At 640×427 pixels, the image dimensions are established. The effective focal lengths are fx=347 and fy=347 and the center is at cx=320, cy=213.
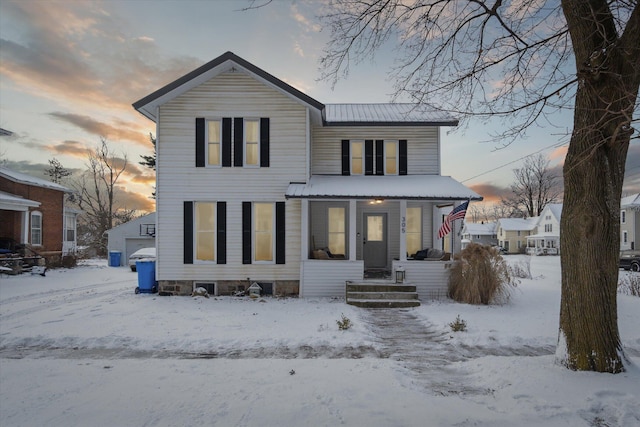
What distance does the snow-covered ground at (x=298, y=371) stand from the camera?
3580 millimetres

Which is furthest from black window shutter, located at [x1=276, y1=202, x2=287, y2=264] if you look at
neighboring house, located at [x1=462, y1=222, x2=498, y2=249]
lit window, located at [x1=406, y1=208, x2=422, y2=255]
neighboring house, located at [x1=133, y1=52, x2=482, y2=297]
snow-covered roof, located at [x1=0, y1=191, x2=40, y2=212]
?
neighboring house, located at [x1=462, y1=222, x2=498, y2=249]

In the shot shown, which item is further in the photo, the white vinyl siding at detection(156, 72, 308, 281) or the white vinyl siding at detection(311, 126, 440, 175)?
the white vinyl siding at detection(311, 126, 440, 175)

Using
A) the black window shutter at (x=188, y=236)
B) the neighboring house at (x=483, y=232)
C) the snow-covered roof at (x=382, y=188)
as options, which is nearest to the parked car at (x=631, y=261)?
the snow-covered roof at (x=382, y=188)

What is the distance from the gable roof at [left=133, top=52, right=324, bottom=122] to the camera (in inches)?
408

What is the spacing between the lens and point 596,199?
4367 mm

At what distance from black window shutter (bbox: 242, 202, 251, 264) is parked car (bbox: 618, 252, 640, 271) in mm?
22571

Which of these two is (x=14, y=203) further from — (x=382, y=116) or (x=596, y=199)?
(x=596, y=199)

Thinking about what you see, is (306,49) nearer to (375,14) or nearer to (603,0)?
(375,14)

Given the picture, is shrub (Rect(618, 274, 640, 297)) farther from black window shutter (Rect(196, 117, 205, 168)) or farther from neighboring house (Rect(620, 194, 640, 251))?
neighboring house (Rect(620, 194, 640, 251))

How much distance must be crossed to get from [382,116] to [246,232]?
649 centimetres

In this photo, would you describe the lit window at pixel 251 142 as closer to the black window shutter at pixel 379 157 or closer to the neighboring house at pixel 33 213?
the black window shutter at pixel 379 157

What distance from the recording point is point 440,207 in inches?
506

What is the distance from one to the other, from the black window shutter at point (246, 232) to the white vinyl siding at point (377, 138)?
2964 millimetres

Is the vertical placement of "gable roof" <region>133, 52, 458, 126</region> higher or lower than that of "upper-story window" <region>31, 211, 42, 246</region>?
higher
